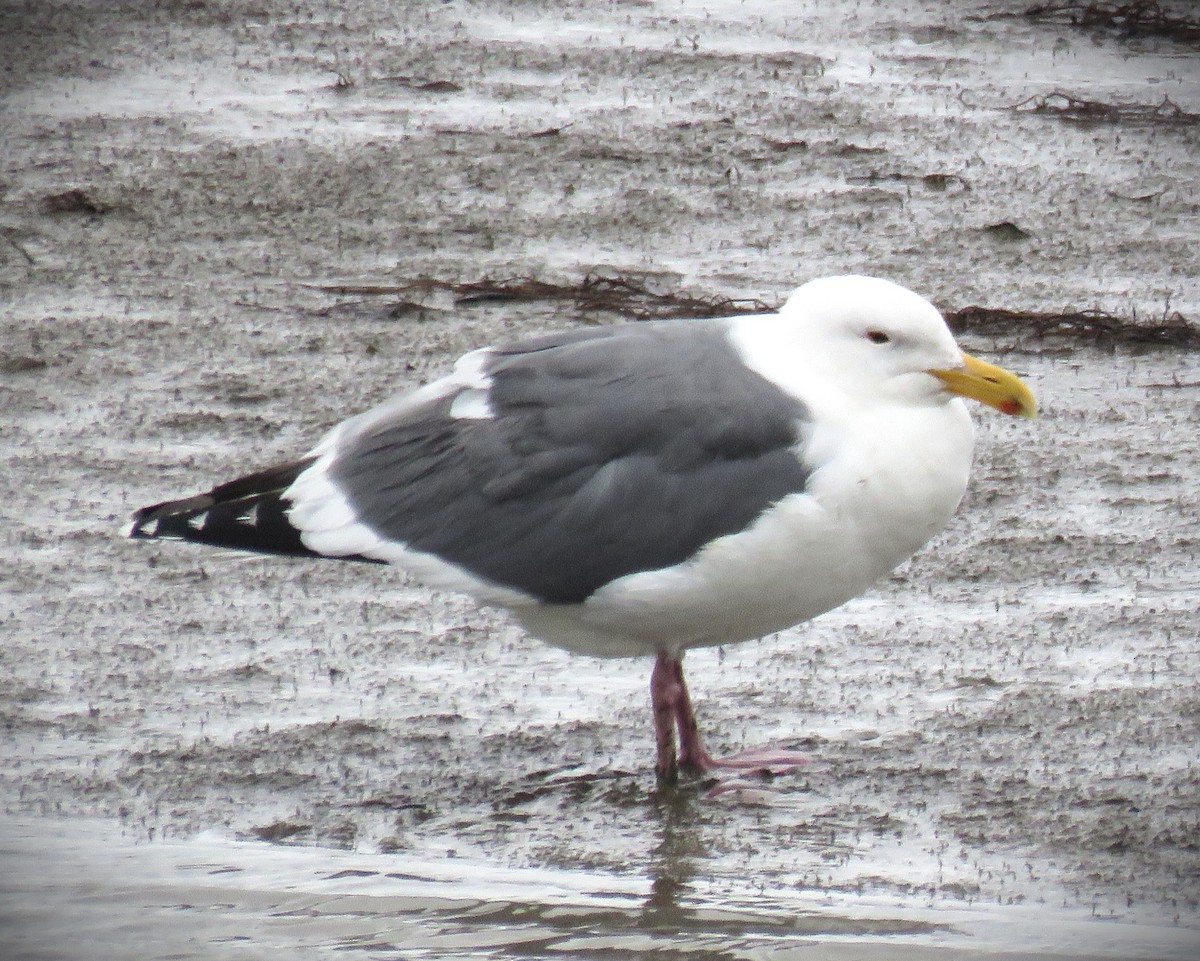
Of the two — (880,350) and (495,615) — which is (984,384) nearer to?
(880,350)

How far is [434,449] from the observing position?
4645mm

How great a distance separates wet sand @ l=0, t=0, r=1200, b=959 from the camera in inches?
163

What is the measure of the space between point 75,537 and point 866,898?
279 cm

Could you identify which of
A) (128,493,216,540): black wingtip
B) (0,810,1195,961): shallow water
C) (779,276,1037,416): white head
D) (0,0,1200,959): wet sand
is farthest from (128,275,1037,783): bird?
(0,810,1195,961): shallow water

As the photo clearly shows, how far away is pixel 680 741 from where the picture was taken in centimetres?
464

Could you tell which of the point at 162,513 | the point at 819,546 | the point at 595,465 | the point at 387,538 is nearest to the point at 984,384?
the point at 819,546

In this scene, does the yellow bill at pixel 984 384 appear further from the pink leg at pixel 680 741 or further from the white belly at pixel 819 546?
the pink leg at pixel 680 741

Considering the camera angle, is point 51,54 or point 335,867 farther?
point 51,54

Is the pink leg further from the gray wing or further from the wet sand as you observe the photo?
the gray wing

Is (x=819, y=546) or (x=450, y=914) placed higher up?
(x=819, y=546)

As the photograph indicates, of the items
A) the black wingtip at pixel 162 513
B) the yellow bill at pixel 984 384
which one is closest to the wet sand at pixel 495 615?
the black wingtip at pixel 162 513

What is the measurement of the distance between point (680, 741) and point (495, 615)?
3.08ft

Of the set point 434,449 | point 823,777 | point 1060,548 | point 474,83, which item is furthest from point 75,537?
point 474,83

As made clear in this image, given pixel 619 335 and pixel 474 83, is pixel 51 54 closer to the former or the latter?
pixel 474 83
